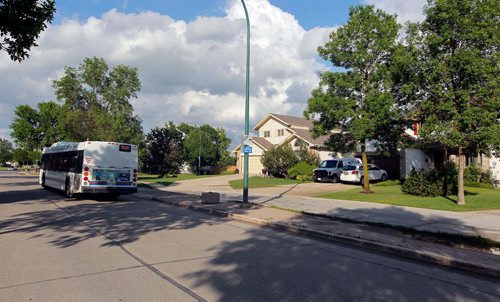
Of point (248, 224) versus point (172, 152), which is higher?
point (172, 152)

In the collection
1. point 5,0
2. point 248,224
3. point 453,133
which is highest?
point 5,0

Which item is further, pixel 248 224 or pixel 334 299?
pixel 248 224

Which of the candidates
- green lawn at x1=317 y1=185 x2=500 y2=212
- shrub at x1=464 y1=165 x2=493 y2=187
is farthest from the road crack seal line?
shrub at x1=464 y1=165 x2=493 y2=187

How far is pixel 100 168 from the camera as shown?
58.6 ft

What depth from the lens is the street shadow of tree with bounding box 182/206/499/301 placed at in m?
5.34

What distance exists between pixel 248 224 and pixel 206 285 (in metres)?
6.33

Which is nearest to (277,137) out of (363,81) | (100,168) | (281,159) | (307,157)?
(281,159)

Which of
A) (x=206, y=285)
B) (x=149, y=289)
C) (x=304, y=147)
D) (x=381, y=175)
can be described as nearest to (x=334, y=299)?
(x=206, y=285)

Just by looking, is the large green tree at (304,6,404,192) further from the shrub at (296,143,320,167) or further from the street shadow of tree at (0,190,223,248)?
the shrub at (296,143,320,167)

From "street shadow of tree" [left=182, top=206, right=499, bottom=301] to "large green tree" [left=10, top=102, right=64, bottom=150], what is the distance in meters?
62.2

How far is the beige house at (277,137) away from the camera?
134 feet

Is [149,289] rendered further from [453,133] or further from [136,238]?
[453,133]

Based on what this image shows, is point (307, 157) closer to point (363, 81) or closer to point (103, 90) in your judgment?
point (363, 81)

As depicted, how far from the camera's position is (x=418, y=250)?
7871 mm
